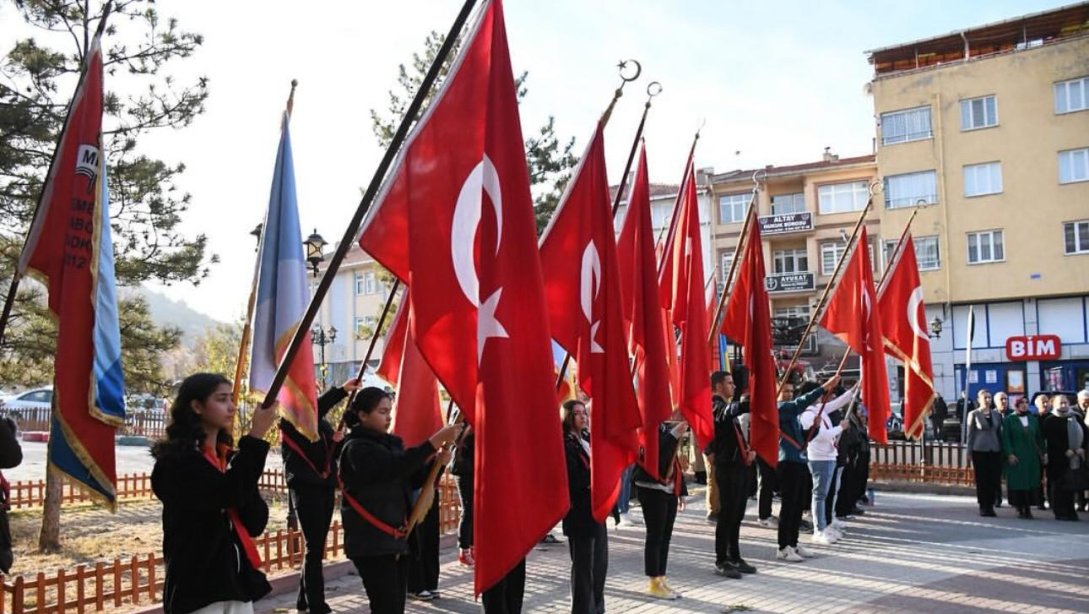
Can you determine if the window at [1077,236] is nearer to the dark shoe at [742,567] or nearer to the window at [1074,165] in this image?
the window at [1074,165]

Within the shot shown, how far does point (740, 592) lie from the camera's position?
898 cm

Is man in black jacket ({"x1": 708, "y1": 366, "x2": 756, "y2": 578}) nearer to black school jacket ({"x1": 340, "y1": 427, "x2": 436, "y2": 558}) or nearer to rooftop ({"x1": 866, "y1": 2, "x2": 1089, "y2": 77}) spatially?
black school jacket ({"x1": 340, "y1": 427, "x2": 436, "y2": 558})

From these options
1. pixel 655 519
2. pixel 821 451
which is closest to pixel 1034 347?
pixel 821 451

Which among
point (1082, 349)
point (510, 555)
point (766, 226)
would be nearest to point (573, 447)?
point (510, 555)

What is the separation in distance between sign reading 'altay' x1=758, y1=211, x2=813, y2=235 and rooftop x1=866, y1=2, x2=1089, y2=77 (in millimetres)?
8230

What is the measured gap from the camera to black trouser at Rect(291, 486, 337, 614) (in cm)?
756

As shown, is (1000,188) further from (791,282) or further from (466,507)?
(466,507)

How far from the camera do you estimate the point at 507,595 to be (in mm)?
6414

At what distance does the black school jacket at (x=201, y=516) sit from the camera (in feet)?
14.0

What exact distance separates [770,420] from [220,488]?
Result: 641 cm

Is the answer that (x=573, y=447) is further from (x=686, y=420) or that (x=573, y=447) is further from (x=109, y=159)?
(x=109, y=159)

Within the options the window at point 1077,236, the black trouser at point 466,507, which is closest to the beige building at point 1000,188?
the window at point 1077,236

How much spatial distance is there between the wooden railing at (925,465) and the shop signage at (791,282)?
98.5 ft

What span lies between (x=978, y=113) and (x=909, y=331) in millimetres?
31535
